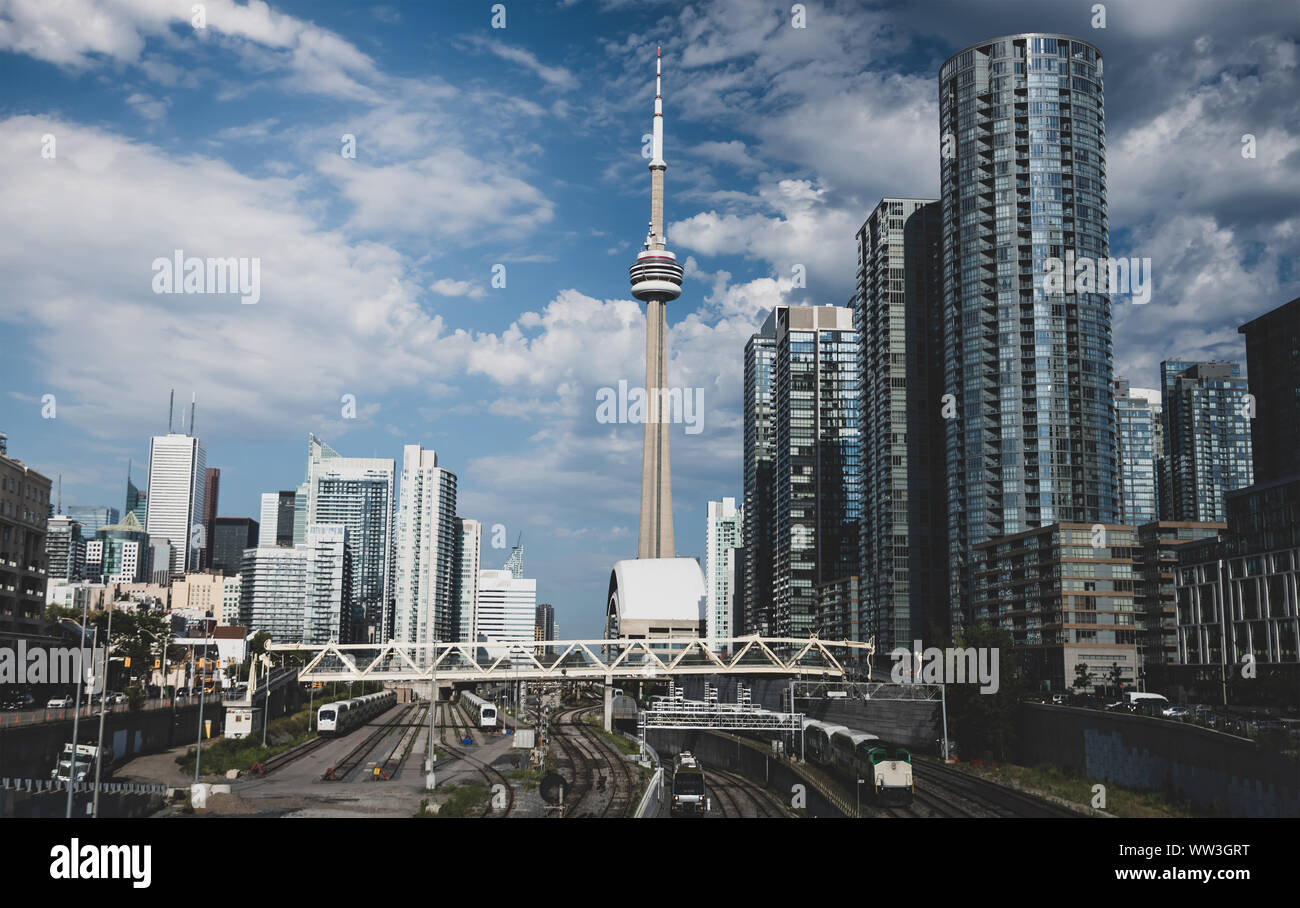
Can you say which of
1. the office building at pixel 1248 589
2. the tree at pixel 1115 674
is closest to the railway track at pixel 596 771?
the office building at pixel 1248 589

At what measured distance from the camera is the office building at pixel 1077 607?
410 feet

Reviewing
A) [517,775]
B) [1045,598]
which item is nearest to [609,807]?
[517,775]

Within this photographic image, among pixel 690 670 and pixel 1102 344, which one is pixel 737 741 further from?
pixel 1102 344

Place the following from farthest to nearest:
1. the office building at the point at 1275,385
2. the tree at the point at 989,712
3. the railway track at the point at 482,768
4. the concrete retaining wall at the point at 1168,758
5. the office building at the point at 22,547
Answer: the office building at the point at 1275,385, the office building at the point at 22,547, the tree at the point at 989,712, the railway track at the point at 482,768, the concrete retaining wall at the point at 1168,758

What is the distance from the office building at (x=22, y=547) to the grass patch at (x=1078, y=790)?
267 ft

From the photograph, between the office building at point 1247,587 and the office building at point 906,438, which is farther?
the office building at point 906,438

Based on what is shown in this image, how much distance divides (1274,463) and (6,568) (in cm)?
16410

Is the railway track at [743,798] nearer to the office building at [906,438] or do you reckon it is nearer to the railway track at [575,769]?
the railway track at [575,769]

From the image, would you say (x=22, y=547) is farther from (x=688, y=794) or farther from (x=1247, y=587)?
(x=1247, y=587)

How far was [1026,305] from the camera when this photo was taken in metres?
150

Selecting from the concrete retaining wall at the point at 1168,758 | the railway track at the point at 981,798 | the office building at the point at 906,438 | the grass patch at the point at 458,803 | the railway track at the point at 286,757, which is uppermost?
the office building at the point at 906,438

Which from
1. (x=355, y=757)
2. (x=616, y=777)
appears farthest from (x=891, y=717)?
(x=355, y=757)

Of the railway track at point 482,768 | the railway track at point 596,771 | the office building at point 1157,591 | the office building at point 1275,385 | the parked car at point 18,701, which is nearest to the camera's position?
the railway track at point 482,768

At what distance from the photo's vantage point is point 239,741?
81.1m
